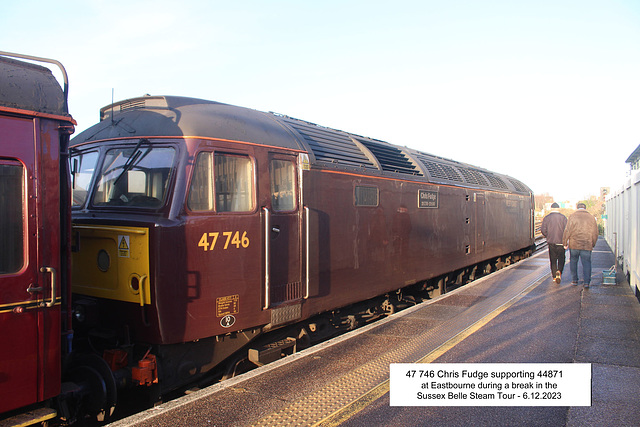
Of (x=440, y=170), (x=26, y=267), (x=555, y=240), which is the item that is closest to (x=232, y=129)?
(x=26, y=267)

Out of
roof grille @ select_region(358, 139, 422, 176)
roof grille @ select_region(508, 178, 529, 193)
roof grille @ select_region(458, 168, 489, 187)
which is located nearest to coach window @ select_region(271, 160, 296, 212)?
roof grille @ select_region(358, 139, 422, 176)

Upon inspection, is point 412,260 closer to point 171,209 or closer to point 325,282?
point 325,282

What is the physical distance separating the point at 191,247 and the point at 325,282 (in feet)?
6.92

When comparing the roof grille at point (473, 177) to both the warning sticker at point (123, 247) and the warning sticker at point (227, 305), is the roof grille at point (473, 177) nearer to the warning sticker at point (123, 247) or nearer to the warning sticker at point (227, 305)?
the warning sticker at point (227, 305)

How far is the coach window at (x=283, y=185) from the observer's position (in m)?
5.11

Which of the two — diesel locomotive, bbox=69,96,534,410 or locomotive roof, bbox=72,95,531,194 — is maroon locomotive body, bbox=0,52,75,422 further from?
locomotive roof, bbox=72,95,531,194

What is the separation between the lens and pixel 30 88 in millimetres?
3266

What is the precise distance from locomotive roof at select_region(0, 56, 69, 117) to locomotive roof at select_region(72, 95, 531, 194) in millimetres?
1177

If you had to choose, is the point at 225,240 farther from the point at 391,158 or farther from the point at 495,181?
the point at 495,181

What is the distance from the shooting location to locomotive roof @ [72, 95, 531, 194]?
181 inches

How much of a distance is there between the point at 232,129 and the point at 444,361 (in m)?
3.23

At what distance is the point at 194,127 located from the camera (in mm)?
4477

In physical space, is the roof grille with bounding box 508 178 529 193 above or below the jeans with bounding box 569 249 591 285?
above

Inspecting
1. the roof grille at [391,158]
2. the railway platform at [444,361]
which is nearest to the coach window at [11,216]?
the railway platform at [444,361]
